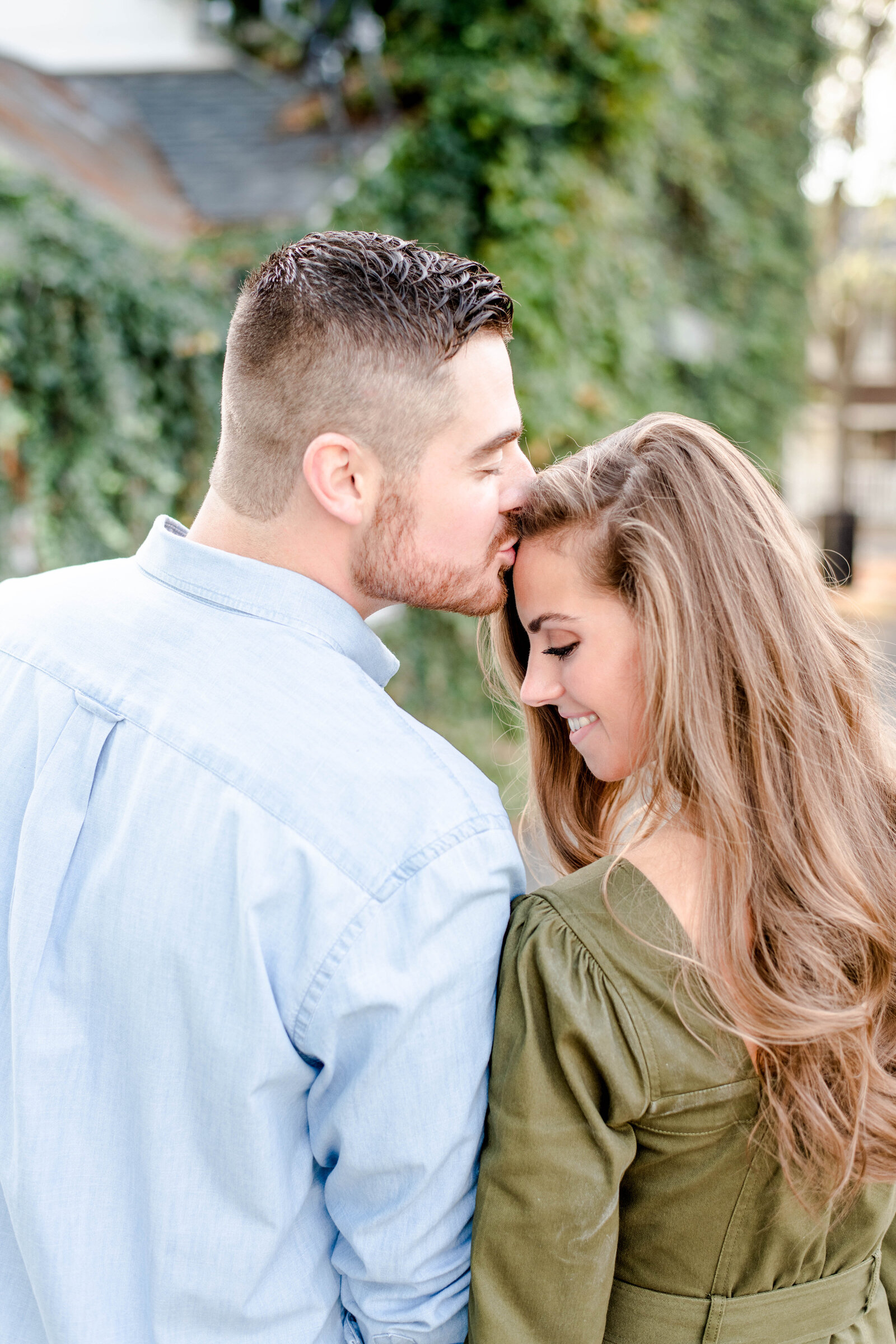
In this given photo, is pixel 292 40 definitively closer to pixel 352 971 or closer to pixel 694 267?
pixel 694 267

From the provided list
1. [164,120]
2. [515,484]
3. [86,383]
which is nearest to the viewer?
[515,484]

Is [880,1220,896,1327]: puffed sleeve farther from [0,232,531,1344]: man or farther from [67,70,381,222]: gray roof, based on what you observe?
[67,70,381,222]: gray roof

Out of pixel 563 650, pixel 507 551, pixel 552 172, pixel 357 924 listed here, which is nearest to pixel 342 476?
pixel 507 551

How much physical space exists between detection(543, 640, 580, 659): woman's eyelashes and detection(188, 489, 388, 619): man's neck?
37 centimetres

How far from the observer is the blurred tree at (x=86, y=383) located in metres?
4.06

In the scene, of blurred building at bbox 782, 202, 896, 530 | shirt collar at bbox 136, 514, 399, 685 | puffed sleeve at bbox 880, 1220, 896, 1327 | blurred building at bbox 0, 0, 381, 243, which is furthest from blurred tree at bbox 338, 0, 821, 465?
blurred building at bbox 782, 202, 896, 530

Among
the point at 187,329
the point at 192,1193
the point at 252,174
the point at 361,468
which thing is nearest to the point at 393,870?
the point at 192,1193

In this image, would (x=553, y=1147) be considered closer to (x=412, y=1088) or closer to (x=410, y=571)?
(x=412, y=1088)

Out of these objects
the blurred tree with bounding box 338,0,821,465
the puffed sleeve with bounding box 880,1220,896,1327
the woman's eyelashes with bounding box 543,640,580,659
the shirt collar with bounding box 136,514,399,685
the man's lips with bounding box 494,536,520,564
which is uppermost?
the blurred tree with bounding box 338,0,821,465

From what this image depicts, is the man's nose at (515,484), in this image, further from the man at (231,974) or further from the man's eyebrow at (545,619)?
the man at (231,974)

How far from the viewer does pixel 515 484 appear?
5.42 ft

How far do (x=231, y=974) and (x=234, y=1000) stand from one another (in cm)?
3

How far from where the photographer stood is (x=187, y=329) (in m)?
4.82

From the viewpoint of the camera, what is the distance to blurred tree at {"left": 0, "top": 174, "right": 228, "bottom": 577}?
406 cm
